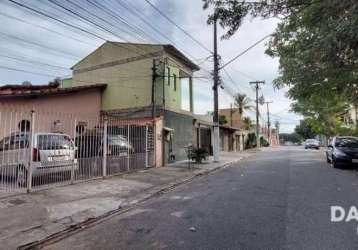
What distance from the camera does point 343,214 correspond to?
6.77 m

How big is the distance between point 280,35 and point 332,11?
23.6 feet

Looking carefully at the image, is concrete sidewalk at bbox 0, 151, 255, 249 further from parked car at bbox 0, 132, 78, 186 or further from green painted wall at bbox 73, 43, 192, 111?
green painted wall at bbox 73, 43, 192, 111

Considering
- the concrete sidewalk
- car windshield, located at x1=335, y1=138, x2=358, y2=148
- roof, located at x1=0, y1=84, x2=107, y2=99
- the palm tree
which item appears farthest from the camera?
the palm tree

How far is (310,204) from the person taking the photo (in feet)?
25.5

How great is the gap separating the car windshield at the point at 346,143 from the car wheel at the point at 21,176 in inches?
598

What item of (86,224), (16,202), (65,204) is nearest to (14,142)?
(16,202)

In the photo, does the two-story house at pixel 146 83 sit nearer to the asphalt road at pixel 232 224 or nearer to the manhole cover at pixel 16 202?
the asphalt road at pixel 232 224

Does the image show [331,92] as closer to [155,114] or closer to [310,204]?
[155,114]

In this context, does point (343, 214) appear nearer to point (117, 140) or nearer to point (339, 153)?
point (117, 140)

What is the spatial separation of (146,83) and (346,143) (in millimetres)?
12261

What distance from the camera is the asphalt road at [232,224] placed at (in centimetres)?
516

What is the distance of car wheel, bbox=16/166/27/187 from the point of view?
921 centimetres

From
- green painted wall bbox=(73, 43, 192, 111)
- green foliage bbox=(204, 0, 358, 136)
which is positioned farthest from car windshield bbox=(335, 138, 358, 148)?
green painted wall bbox=(73, 43, 192, 111)

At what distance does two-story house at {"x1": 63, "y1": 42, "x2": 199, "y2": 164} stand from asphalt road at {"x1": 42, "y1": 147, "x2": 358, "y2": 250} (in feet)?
32.7
